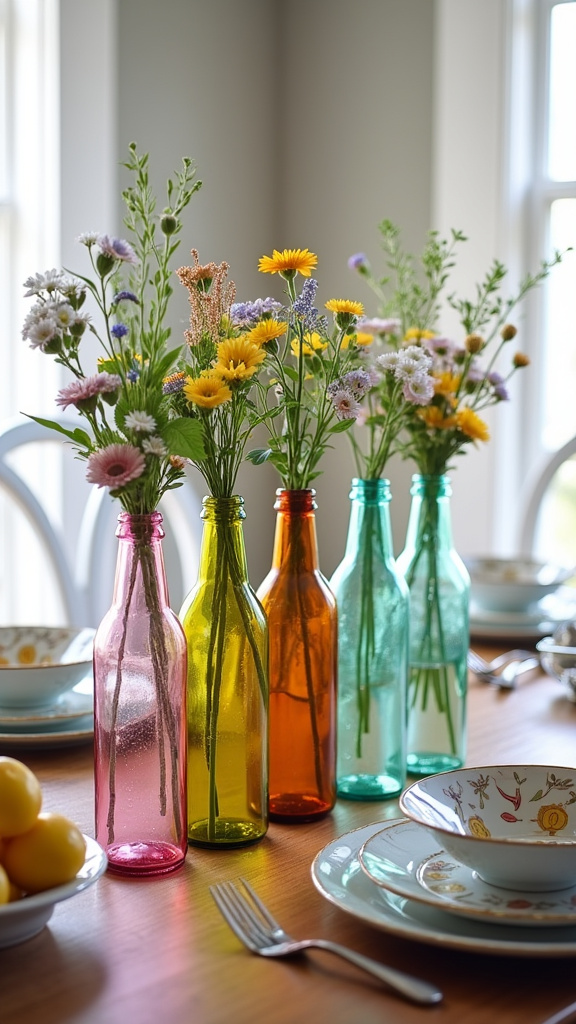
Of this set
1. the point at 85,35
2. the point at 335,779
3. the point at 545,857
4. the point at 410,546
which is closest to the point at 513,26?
the point at 85,35

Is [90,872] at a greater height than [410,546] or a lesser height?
lesser

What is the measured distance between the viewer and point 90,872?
2.23 feet

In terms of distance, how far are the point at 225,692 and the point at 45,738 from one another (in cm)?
31

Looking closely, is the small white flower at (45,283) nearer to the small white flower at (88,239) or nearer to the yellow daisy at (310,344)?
the small white flower at (88,239)

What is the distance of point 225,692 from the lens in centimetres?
82

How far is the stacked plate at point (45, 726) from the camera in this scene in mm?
1063

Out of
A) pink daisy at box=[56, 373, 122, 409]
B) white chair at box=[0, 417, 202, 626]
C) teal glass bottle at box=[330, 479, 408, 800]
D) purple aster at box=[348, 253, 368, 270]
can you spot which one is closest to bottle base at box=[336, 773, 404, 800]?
teal glass bottle at box=[330, 479, 408, 800]

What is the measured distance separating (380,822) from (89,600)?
0.99 meters

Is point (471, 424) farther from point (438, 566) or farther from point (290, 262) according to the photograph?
point (290, 262)

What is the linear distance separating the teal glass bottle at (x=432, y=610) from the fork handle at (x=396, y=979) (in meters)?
0.47

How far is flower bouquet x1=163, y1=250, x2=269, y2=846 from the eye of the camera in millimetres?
808

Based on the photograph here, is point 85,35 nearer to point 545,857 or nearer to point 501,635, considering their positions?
point 501,635

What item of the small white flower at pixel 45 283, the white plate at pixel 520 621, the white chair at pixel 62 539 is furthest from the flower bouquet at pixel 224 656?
the white plate at pixel 520 621

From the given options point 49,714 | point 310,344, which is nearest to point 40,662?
point 49,714
